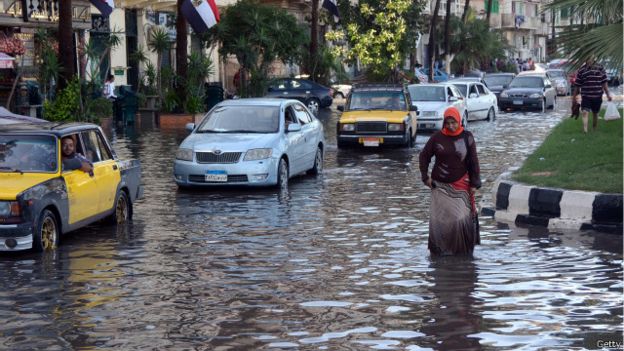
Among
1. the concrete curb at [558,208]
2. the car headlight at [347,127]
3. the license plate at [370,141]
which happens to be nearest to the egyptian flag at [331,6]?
the car headlight at [347,127]

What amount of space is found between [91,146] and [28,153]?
4.02 feet

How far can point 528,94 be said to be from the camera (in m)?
47.4

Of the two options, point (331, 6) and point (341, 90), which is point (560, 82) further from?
point (331, 6)

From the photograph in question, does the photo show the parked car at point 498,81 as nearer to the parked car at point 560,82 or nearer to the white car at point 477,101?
the parked car at point 560,82

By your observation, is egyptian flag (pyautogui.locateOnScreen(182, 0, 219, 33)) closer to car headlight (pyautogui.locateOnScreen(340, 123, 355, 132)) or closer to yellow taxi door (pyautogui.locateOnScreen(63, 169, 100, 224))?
car headlight (pyautogui.locateOnScreen(340, 123, 355, 132))

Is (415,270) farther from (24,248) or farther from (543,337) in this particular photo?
(24,248)

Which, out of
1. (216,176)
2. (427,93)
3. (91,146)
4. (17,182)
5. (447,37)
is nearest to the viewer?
(17,182)

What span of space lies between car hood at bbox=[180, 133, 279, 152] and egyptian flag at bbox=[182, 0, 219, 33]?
58.0 feet

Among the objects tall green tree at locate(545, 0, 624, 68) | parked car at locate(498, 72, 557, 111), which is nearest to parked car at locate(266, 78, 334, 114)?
parked car at locate(498, 72, 557, 111)

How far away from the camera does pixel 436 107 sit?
33594 millimetres

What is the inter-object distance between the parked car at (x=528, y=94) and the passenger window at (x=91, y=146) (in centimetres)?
3423

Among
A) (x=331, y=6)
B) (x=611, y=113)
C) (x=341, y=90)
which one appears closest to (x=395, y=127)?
(x=611, y=113)

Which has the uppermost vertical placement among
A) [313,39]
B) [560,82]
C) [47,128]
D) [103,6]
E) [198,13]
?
[103,6]

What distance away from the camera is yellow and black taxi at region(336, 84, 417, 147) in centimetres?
2744
